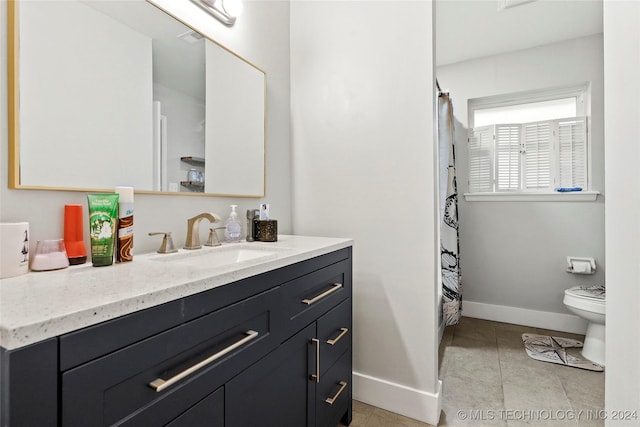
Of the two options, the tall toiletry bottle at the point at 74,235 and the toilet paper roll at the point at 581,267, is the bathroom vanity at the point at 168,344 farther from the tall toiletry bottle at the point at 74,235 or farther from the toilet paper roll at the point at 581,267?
the toilet paper roll at the point at 581,267

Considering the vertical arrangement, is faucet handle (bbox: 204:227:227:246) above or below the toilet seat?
above

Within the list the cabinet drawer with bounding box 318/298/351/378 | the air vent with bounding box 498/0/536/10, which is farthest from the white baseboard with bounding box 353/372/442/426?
the air vent with bounding box 498/0/536/10

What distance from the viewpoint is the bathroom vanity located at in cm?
47

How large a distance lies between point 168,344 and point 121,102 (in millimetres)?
866

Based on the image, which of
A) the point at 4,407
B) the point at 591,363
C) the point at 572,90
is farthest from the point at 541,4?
the point at 4,407

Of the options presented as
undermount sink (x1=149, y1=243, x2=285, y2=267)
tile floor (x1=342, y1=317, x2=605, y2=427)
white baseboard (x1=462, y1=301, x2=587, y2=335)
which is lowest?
tile floor (x1=342, y1=317, x2=605, y2=427)

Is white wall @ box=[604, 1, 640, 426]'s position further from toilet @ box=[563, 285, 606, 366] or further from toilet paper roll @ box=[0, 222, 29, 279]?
toilet paper roll @ box=[0, 222, 29, 279]

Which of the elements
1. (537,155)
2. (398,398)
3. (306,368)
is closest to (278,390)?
(306,368)

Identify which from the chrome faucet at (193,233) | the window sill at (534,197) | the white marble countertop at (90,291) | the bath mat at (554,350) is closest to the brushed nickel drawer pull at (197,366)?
the white marble countertop at (90,291)

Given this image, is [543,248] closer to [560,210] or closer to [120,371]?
[560,210]

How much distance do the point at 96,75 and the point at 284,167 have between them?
3.48 ft

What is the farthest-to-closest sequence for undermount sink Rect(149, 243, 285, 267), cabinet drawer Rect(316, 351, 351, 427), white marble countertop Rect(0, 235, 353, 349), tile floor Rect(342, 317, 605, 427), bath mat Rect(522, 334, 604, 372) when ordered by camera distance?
bath mat Rect(522, 334, 604, 372), tile floor Rect(342, 317, 605, 427), cabinet drawer Rect(316, 351, 351, 427), undermount sink Rect(149, 243, 285, 267), white marble countertop Rect(0, 235, 353, 349)

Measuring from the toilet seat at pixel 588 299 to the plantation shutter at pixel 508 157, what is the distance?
98cm

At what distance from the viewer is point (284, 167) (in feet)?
6.33
